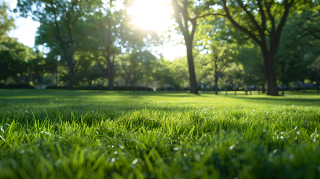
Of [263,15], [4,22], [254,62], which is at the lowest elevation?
[254,62]

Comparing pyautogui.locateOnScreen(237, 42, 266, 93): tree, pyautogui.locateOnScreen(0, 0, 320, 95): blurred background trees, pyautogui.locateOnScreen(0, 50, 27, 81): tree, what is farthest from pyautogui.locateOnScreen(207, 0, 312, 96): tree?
A: pyautogui.locateOnScreen(0, 50, 27, 81): tree

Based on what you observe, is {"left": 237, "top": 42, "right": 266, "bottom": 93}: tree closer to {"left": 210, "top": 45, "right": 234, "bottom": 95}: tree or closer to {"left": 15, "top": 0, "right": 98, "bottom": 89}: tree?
{"left": 210, "top": 45, "right": 234, "bottom": 95}: tree

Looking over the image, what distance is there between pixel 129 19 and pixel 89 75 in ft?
118

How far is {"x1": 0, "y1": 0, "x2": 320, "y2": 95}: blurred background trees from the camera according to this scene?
744 inches

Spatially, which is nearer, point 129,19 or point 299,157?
point 299,157

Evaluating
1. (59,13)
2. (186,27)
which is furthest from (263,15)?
(59,13)

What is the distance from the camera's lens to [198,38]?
24234 mm

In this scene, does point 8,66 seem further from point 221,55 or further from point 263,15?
point 263,15

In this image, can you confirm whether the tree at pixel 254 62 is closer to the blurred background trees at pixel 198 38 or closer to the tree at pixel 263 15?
the blurred background trees at pixel 198 38

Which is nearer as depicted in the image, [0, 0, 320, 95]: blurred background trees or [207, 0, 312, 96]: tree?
[207, 0, 312, 96]: tree

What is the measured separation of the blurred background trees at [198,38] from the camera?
1889 cm

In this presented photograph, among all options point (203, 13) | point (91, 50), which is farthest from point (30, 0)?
point (203, 13)

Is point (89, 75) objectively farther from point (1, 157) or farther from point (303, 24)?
point (1, 157)

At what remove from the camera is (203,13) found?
60.6ft
